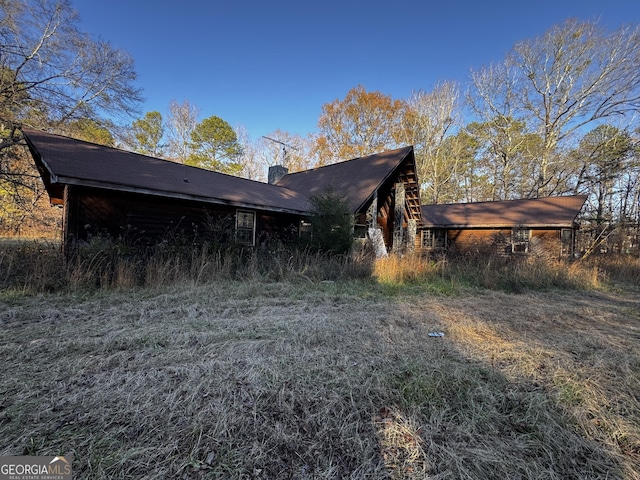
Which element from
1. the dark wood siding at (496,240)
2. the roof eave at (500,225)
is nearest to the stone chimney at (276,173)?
the roof eave at (500,225)

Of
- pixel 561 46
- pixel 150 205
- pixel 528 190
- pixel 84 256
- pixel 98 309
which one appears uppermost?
pixel 561 46

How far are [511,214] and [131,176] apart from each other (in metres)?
18.9

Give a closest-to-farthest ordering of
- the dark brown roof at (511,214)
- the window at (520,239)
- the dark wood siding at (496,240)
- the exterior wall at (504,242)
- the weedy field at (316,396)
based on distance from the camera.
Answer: the weedy field at (316,396) < the exterior wall at (504,242) < the dark wood siding at (496,240) < the dark brown roof at (511,214) < the window at (520,239)

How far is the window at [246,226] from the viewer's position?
1032cm

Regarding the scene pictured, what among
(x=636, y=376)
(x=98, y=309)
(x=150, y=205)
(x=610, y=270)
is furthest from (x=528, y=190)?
(x=98, y=309)

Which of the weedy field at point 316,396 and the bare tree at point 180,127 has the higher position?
the bare tree at point 180,127

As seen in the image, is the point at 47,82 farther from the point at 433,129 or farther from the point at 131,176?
the point at 433,129

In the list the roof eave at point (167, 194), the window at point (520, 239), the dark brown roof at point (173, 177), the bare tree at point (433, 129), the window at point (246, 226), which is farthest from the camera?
the bare tree at point (433, 129)

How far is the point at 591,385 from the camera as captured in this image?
2.38m

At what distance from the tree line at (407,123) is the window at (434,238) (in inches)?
265

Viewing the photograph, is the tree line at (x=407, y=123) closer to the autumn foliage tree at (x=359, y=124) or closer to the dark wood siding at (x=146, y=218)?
the autumn foliage tree at (x=359, y=124)

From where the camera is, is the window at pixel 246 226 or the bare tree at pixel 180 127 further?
the bare tree at pixel 180 127

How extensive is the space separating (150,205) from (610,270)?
17022 millimetres

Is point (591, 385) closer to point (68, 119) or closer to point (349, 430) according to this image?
point (349, 430)
